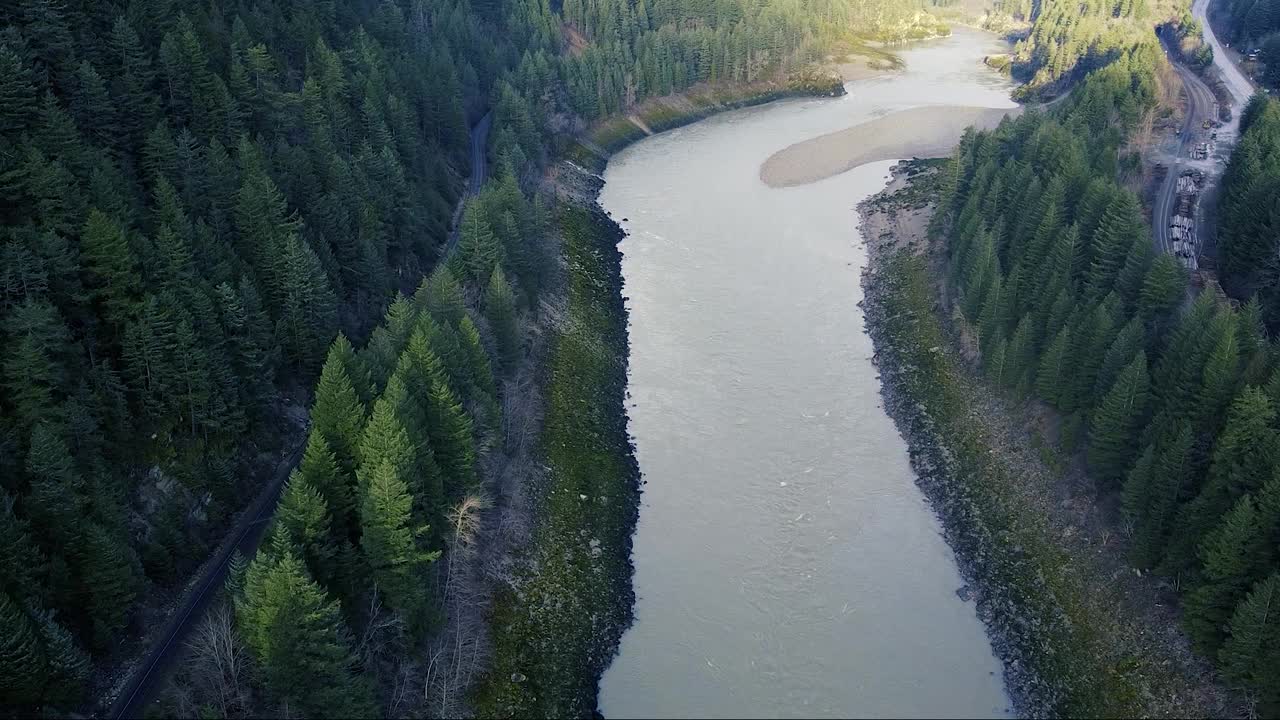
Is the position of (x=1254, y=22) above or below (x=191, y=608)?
below

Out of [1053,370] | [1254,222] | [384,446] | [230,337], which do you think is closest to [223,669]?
[384,446]

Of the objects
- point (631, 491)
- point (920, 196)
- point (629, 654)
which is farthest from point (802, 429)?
point (920, 196)

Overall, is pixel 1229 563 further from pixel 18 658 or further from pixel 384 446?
pixel 18 658

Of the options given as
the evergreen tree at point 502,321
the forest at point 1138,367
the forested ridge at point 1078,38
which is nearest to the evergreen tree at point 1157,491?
the forest at point 1138,367

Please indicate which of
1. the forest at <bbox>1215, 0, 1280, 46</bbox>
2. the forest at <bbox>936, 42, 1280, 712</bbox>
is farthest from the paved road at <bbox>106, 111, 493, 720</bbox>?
the forest at <bbox>1215, 0, 1280, 46</bbox>

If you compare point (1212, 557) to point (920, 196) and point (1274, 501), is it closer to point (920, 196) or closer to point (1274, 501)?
point (1274, 501)

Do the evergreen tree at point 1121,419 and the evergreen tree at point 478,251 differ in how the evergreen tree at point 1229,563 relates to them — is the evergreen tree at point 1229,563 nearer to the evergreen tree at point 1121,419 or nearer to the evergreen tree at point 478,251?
the evergreen tree at point 1121,419
